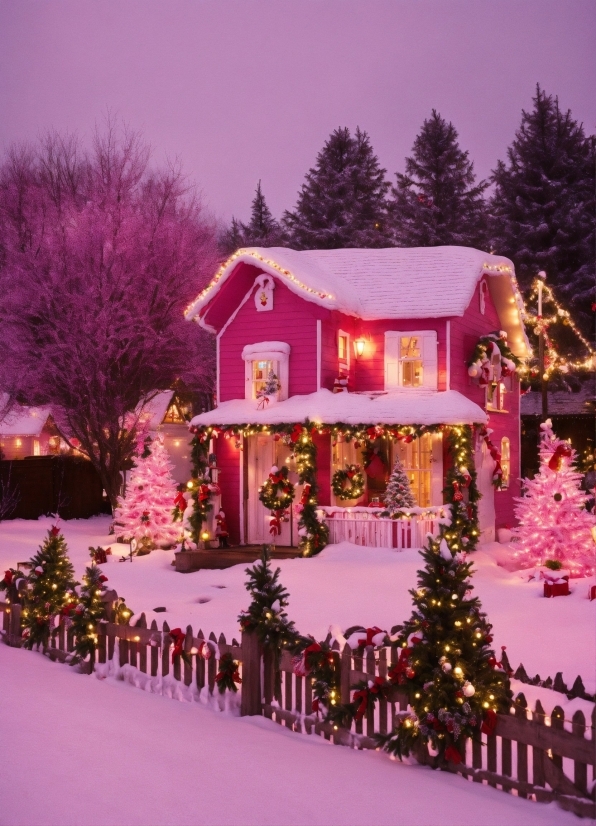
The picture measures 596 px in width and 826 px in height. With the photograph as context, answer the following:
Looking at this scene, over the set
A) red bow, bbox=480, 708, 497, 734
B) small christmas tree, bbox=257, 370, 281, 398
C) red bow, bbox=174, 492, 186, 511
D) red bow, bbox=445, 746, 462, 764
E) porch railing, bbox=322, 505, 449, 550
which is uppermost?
small christmas tree, bbox=257, 370, 281, 398

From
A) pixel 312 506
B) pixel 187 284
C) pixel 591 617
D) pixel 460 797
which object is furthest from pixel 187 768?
pixel 187 284

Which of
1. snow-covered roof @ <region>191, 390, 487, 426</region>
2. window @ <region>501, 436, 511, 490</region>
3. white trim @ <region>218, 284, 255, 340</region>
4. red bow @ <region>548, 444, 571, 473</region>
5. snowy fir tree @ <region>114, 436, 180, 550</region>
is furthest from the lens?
window @ <region>501, 436, 511, 490</region>

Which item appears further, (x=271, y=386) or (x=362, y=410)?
(x=271, y=386)

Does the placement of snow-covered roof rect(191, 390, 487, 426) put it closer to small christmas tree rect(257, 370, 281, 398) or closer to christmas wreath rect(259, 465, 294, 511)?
small christmas tree rect(257, 370, 281, 398)

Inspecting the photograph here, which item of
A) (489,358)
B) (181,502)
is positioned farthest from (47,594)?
(489,358)

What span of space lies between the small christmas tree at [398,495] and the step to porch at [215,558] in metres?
2.44

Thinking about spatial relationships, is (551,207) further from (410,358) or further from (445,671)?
(445,671)

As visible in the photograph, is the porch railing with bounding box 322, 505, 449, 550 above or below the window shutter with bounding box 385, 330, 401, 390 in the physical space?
below

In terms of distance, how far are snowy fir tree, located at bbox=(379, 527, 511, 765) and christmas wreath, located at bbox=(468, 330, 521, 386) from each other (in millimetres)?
14223

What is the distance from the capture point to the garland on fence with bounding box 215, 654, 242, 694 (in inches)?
311

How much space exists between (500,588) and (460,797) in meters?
9.44

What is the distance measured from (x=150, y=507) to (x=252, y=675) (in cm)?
1368

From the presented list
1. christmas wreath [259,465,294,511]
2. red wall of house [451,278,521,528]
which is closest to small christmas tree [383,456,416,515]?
christmas wreath [259,465,294,511]

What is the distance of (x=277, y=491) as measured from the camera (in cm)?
1872
